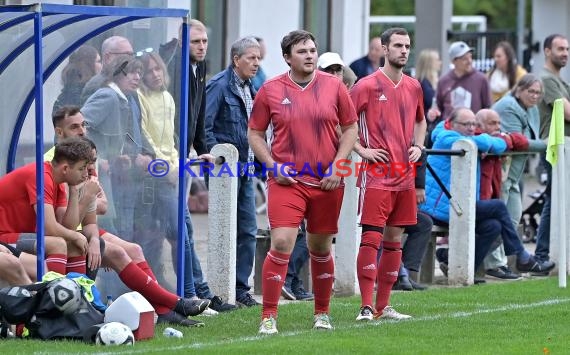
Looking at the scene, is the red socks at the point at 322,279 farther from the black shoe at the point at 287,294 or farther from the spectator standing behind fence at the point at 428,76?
the spectator standing behind fence at the point at 428,76

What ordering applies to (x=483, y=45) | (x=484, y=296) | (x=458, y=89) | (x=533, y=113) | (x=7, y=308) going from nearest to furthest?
(x=7, y=308), (x=484, y=296), (x=533, y=113), (x=458, y=89), (x=483, y=45)

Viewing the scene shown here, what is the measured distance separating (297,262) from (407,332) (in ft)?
Result: 10.1

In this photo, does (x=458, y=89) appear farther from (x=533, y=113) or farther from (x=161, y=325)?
(x=161, y=325)

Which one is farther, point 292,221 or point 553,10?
point 553,10

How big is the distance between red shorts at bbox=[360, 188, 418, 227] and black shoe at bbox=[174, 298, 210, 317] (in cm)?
137

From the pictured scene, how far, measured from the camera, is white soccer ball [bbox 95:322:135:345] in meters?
9.92

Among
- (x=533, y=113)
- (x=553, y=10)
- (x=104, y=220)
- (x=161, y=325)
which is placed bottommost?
(x=161, y=325)

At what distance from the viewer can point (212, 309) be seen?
40.0ft

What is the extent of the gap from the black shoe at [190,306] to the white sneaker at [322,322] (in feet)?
2.60

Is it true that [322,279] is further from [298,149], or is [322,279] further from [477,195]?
[477,195]

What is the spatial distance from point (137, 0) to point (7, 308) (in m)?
4.52

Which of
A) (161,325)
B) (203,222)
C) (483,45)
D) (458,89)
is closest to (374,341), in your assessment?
(161,325)

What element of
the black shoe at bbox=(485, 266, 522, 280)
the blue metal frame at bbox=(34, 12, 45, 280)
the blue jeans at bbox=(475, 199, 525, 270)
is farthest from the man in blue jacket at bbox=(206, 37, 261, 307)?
the black shoe at bbox=(485, 266, 522, 280)

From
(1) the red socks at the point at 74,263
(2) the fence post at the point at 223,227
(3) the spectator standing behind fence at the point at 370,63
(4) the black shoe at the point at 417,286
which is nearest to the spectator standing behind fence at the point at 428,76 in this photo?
(3) the spectator standing behind fence at the point at 370,63
